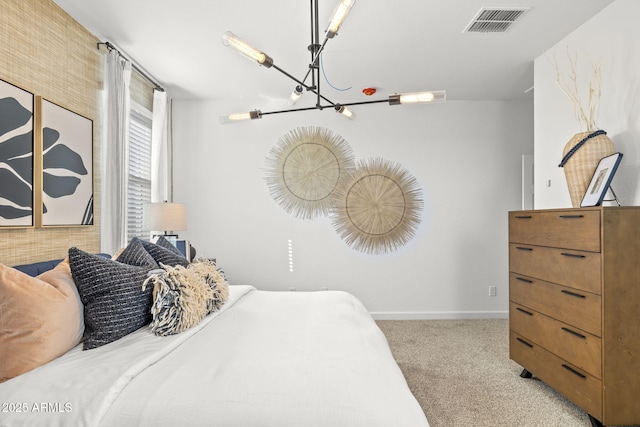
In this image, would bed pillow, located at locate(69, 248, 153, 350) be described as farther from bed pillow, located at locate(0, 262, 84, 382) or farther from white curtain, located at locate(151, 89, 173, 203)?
white curtain, located at locate(151, 89, 173, 203)

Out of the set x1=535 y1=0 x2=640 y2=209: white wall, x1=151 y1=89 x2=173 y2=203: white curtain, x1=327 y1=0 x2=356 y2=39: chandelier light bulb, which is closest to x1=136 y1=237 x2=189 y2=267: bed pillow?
x1=327 y1=0 x2=356 y2=39: chandelier light bulb

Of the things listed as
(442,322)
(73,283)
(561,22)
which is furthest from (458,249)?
(73,283)

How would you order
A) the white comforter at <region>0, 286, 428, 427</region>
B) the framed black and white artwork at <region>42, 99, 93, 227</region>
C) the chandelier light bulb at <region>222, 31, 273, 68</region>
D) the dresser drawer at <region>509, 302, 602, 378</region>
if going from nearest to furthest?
the white comforter at <region>0, 286, 428, 427</region> → the chandelier light bulb at <region>222, 31, 273, 68</region> → the dresser drawer at <region>509, 302, 602, 378</region> → the framed black and white artwork at <region>42, 99, 93, 227</region>

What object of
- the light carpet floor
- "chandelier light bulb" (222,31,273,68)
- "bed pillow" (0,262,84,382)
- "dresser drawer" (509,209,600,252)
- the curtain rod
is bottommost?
the light carpet floor

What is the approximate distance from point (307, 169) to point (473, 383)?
8.98 feet

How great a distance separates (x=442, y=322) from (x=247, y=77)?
3346 millimetres

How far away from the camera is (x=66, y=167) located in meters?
2.48

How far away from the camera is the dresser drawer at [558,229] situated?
81.7 inches

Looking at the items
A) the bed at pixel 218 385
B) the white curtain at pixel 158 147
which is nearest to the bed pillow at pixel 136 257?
the bed at pixel 218 385

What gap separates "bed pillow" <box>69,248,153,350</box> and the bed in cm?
5

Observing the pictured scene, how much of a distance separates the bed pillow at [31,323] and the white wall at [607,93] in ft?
10.2

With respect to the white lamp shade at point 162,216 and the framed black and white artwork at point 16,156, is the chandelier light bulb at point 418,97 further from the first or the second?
the white lamp shade at point 162,216

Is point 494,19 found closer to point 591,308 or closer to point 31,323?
point 591,308

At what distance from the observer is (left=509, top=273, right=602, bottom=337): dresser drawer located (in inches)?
80.9
